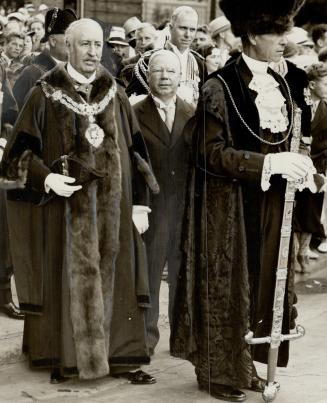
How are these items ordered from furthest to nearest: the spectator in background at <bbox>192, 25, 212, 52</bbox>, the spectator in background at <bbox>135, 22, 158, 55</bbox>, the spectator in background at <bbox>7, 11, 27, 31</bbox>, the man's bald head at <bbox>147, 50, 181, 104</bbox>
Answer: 1. the spectator in background at <bbox>192, 25, 212, 52</bbox>
2. the spectator in background at <bbox>135, 22, 158, 55</bbox>
3. the spectator in background at <bbox>7, 11, 27, 31</bbox>
4. the man's bald head at <bbox>147, 50, 181, 104</bbox>

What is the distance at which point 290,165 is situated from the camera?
5.25 meters

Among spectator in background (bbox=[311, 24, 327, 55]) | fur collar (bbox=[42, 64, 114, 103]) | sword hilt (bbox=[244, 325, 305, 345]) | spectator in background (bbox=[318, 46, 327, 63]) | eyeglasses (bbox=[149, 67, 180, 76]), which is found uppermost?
spectator in background (bbox=[311, 24, 327, 55])

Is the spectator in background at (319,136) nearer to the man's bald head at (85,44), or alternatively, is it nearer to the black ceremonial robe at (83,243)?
the black ceremonial robe at (83,243)

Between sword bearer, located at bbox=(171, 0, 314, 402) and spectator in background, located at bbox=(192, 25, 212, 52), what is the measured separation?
425cm

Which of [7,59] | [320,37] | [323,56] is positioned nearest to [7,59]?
[7,59]

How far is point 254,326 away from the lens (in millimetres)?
5625

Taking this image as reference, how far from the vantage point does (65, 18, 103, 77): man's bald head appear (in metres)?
5.58

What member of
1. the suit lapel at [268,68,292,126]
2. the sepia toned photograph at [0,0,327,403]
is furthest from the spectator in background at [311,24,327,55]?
the suit lapel at [268,68,292,126]

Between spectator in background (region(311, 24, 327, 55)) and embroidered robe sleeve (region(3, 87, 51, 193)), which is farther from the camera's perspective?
spectator in background (region(311, 24, 327, 55))

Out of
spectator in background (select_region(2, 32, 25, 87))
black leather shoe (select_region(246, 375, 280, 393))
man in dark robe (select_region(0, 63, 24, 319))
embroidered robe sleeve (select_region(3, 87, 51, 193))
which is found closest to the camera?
embroidered robe sleeve (select_region(3, 87, 51, 193))

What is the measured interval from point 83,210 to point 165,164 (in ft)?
2.88

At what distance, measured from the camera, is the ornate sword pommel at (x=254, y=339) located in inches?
213

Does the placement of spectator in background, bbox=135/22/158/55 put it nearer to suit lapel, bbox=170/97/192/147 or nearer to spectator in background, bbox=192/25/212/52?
spectator in background, bbox=192/25/212/52

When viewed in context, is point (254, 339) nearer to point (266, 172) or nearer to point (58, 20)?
point (266, 172)
